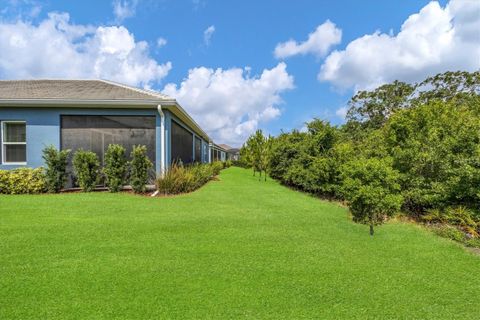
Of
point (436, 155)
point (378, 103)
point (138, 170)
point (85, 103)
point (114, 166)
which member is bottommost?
point (138, 170)

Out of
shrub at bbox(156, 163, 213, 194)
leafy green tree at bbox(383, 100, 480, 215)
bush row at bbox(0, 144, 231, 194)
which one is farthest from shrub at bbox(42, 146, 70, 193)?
leafy green tree at bbox(383, 100, 480, 215)

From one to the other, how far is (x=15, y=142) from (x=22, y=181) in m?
Result: 2.34

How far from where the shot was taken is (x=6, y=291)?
2891 mm

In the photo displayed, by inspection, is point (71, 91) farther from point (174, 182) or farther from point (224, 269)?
point (224, 269)

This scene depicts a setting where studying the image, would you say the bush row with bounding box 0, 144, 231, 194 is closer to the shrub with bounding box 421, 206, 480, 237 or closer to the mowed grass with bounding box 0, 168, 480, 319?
the mowed grass with bounding box 0, 168, 480, 319

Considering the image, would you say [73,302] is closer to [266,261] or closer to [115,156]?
[266,261]

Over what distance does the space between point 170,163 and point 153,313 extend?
869 cm

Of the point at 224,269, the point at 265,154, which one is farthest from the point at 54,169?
the point at 265,154

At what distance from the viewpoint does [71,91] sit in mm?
10812

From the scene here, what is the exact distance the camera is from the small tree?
17.2 feet

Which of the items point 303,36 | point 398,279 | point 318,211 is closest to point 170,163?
point 318,211

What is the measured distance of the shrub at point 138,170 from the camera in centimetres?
917

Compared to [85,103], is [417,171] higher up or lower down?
lower down

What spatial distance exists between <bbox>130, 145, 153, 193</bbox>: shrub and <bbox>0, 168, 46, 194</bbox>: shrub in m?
3.16
